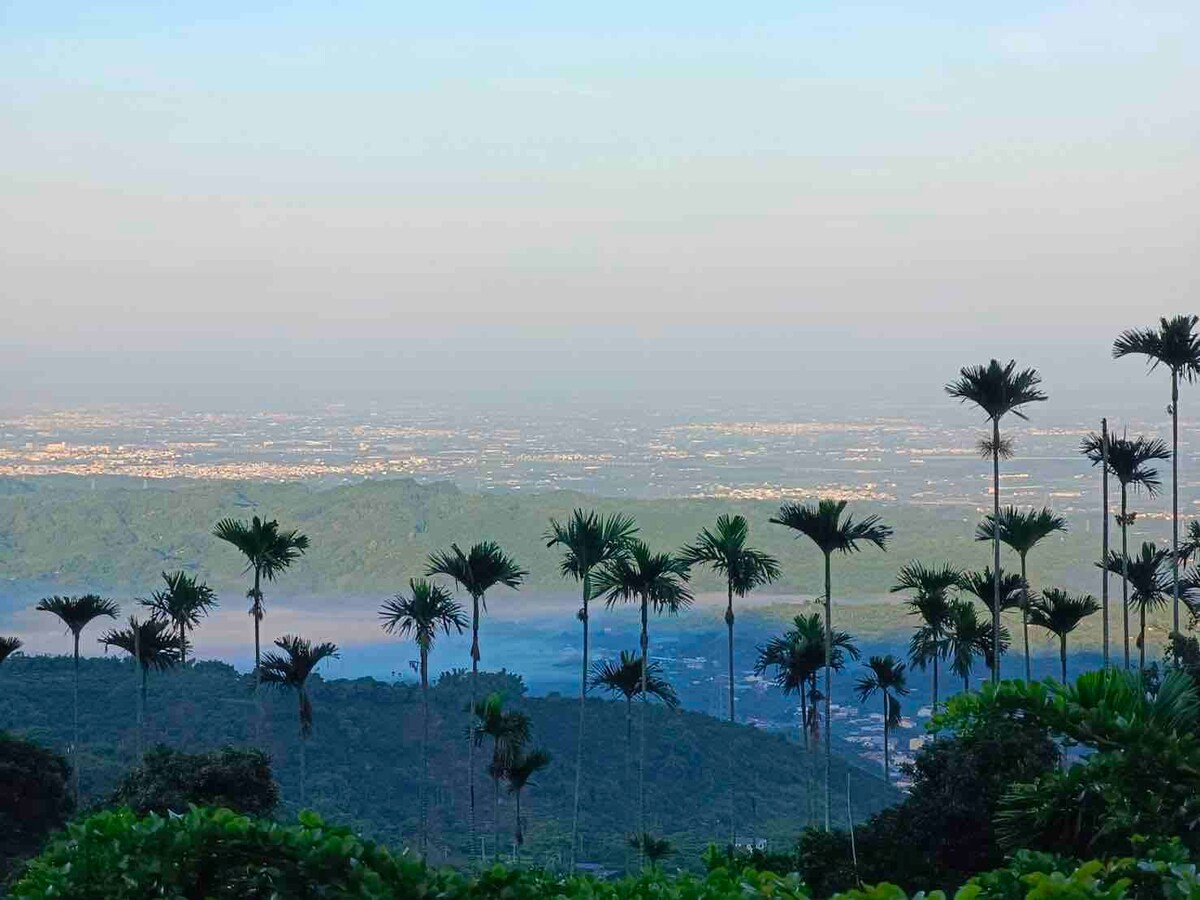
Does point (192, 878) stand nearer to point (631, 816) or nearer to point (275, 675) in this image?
point (275, 675)

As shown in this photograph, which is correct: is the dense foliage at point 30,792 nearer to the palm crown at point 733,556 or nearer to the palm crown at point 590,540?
the palm crown at point 590,540

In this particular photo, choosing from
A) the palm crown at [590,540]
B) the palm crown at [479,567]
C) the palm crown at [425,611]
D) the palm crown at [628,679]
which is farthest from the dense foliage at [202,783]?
the palm crown at [628,679]

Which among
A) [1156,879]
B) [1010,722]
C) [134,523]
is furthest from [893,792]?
[134,523]

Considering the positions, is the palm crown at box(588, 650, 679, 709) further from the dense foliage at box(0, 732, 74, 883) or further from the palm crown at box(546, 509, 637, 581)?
the dense foliage at box(0, 732, 74, 883)

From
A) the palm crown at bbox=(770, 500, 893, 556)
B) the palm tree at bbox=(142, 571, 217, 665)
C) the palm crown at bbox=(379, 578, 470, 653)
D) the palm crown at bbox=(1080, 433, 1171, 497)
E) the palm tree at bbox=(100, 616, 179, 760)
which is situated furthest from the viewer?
the palm tree at bbox=(142, 571, 217, 665)

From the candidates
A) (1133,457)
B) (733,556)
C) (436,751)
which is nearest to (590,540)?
(733,556)

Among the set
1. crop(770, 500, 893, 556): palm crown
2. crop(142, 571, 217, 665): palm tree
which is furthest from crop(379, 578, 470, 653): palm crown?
crop(770, 500, 893, 556): palm crown
